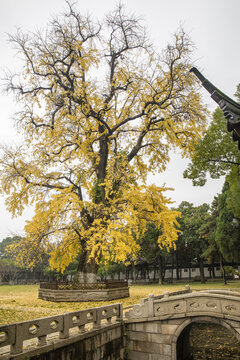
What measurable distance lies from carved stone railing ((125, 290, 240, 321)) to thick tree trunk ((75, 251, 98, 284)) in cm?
572

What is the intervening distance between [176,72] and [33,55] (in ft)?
30.8

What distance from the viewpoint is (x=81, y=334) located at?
7.82 metres

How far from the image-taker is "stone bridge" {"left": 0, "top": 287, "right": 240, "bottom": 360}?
7090 mm

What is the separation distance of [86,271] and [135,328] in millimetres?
6433

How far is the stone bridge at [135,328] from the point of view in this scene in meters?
7.09

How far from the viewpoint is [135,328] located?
10.1 m

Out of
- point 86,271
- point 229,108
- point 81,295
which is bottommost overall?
point 81,295

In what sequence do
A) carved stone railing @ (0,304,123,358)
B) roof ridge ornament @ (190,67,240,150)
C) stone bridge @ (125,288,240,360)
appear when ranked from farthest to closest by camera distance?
stone bridge @ (125,288,240,360) < roof ridge ornament @ (190,67,240,150) < carved stone railing @ (0,304,123,358)

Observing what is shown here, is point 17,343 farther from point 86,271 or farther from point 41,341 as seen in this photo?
point 86,271

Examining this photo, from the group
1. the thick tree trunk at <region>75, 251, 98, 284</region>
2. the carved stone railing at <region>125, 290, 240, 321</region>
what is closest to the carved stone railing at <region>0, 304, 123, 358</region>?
the carved stone railing at <region>125, 290, 240, 321</region>

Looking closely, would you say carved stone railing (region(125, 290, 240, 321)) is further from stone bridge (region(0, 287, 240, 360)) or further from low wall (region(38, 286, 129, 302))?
low wall (region(38, 286, 129, 302))

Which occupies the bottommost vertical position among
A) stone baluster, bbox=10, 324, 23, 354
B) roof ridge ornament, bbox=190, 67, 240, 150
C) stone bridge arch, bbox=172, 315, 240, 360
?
stone bridge arch, bbox=172, 315, 240, 360

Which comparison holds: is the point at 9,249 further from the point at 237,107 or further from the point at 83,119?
the point at 237,107

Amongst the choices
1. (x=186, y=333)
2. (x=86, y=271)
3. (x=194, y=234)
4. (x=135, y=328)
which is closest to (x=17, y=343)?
(x=135, y=328)
